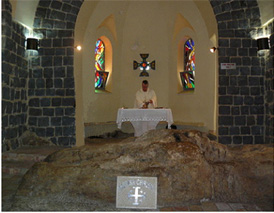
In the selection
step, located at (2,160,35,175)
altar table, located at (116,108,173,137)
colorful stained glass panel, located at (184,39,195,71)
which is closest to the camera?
step, located at (2,160,35,175)

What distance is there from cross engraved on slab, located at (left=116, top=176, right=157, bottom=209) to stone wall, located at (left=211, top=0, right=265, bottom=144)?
3.70 metres

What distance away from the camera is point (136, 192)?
8.74 feet

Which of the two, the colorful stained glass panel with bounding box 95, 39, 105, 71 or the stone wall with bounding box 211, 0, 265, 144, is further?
the colorful stained glass panel with bounding box 95, 39, 105, 71

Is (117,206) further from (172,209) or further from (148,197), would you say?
(172,209)

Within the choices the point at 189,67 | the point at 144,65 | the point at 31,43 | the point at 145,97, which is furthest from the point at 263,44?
the point at 31,43

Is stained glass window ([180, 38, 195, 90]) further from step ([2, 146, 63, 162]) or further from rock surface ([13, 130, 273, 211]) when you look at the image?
rock surface ([13, 130, 273, 211])

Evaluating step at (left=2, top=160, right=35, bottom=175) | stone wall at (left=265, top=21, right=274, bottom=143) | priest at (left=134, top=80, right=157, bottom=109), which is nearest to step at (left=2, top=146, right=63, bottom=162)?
step at (left=2, top=160, right=35, bottom=175)

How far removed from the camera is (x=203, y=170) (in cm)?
282

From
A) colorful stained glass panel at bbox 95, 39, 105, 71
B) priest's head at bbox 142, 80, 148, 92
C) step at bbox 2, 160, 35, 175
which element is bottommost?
step at bbox 2, 160, 35, 175

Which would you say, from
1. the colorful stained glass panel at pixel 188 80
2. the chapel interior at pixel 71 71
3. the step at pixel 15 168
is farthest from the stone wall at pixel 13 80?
the colorful stained glass panel at pixel 188 80

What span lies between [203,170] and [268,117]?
3666mm

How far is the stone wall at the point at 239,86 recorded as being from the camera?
600 cm

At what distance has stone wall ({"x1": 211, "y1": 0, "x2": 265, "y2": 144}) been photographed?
19.7 ft

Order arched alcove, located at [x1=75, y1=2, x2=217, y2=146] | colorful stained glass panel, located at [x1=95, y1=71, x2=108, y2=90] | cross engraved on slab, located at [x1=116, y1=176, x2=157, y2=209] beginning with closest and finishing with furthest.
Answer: cross engraved on slab, located at [x1=116, y1=176, x2=157, y2=209], arched alcove, located at [x1=75, y1=2, x2=217, y2=146], colorful stained glass panel, located at [x1=95, y1=71, x2=108, y2=90]
